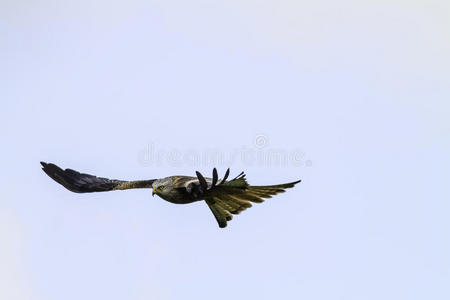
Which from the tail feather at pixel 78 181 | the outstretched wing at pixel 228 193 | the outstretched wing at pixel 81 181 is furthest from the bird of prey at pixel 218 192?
the tail feather at pixel 78 181

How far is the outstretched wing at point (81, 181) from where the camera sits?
80.1ft

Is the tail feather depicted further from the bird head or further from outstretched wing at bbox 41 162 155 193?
the bird head

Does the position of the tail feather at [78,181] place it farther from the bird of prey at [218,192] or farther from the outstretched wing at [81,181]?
the bird of prey at [218,192]

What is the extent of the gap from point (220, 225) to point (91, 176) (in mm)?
5258

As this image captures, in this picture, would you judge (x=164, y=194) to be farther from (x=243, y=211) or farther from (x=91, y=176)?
(x=91, y=176)

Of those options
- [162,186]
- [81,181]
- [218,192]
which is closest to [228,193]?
[218,192]

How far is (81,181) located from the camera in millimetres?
25219

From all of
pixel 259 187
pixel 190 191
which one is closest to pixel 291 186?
pixel 259 187

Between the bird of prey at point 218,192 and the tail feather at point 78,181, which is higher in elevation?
the tail feather at point 78,181

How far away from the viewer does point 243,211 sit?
21422mm

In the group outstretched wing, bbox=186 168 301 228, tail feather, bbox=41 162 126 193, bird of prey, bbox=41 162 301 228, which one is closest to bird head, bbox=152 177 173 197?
bird of prey, bbox=41 162 301 228

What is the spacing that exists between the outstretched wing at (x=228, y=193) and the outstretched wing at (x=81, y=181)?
3.36 metres

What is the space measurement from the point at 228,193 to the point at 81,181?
20.6ft

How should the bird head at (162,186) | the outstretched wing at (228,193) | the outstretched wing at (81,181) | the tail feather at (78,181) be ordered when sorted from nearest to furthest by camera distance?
the outstretched wing at (228,193)
the bird head at (162,186)
the outstretched wing at (81,181)
the tail feather at (78,181)
